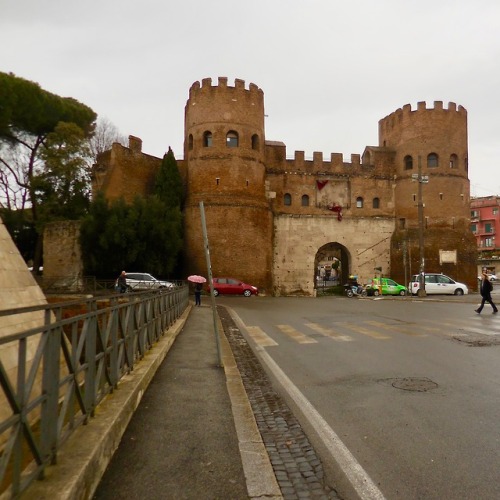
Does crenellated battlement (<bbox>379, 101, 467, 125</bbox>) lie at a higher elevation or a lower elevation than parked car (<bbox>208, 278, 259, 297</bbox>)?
higher

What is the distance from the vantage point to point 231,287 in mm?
32375

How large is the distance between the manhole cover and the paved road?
1 centimetres

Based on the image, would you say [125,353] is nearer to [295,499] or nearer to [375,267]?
[295,499]

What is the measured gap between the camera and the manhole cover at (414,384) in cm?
622

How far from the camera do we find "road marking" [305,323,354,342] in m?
11.2

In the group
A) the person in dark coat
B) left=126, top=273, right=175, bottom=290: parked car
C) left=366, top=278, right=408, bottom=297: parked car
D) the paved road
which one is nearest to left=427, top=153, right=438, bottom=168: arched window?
left=366, top=278, right=408, bottom=297: parked car

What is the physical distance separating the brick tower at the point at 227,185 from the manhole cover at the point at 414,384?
2786 cm

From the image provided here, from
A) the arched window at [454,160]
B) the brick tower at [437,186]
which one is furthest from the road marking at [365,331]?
the arched window at [454,160]

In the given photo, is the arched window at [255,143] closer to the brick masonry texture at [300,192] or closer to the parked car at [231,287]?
the brick masonry texture at [300,192]

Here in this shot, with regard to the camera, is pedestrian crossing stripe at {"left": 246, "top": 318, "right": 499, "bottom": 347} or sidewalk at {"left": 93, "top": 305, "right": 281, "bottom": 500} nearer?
sidewalk at {"left": 93, "top": 305, "right": 281, "bottom": 500}

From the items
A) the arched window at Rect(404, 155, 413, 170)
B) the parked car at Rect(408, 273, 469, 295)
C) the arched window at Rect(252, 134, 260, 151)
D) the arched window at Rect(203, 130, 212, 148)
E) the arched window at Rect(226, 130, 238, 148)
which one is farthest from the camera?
the arched window at Rect(404, 155, 413, 170)

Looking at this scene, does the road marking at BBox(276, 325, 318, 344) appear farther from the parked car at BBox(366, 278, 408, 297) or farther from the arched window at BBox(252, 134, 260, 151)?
the arched window at BBox(252, 134, 260, 151)

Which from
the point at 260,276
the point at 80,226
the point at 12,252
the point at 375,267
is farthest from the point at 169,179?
the point at 12,252

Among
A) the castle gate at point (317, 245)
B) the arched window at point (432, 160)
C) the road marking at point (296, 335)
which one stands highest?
the arched window at point (432, 160)
